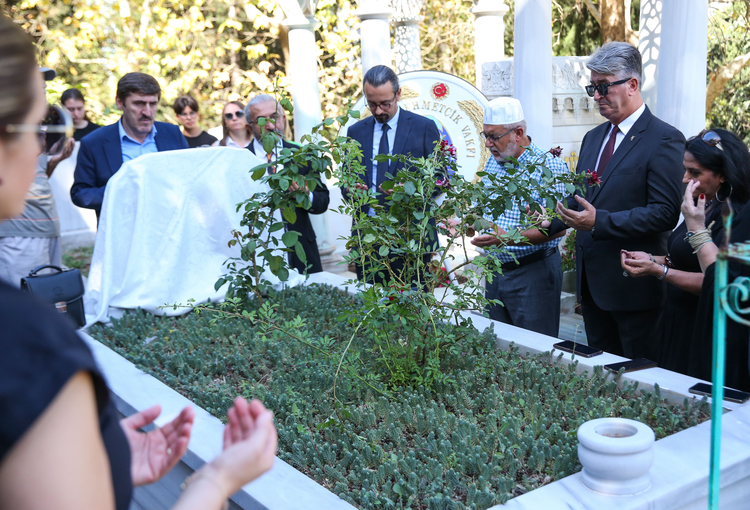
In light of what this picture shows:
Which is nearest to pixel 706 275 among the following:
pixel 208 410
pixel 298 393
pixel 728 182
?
pixel 728 182

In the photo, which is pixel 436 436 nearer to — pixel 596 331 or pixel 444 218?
pixel 444 218

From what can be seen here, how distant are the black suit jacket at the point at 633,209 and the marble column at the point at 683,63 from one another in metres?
1.14

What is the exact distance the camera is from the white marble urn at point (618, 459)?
1.88m

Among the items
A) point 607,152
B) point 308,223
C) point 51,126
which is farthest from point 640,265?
point 308,223

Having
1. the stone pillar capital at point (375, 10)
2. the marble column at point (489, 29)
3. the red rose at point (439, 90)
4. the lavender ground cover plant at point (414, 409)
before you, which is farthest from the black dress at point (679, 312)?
the marble column at point (489, 29)

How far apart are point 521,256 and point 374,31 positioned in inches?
183

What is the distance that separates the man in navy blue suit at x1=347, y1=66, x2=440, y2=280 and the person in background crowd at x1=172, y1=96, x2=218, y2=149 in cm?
310

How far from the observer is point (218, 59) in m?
15.2

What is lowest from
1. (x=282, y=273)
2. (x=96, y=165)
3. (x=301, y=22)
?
(x=282, y=273)

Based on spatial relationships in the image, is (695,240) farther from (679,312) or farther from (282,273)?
(282,273)

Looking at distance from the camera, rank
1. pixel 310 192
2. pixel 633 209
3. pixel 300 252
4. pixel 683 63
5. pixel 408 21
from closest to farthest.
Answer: pixel 633 209 < pixel 300 252 < pixel 683 63 < pixel 310 192 < pixel 408 21

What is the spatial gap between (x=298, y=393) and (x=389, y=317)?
21.9 inches

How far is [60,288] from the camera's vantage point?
3994 millimetres

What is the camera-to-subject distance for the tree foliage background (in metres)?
12.3
